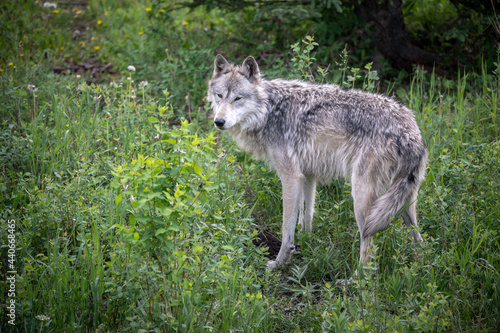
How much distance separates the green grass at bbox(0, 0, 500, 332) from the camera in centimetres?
321

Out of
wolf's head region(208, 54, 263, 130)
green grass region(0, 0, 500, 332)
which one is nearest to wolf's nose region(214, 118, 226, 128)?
wolf's head region(208, 54, 263, 130)

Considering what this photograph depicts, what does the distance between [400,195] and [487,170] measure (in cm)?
132

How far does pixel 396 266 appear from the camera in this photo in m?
4.04

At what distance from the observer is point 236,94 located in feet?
15.6

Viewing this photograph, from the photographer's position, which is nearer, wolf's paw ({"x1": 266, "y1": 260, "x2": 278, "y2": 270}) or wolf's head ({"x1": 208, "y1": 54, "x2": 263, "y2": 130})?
wolf's paw ({"x1": 266, "y1": 260, "x2": 278, "y2": 270})

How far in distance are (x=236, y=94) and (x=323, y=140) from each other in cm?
111

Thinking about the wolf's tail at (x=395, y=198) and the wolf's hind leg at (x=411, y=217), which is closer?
the wolf's tail at (x=395, y=198)

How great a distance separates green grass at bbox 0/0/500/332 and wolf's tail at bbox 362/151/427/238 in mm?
255

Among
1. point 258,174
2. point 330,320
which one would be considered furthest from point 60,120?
point 330,320

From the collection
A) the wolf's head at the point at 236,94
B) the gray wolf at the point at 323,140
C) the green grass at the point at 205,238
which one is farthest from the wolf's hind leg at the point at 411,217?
the wolf's head at the point at 236,94

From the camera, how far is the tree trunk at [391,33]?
7141 mm

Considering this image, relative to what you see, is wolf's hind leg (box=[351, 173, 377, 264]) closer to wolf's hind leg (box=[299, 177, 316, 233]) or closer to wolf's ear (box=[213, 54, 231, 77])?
wolf's hind leg (box=[299, 177, 316, 233])

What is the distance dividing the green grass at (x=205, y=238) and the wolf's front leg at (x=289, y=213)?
15 cm

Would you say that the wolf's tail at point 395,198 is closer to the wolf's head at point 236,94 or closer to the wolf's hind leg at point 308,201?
the wolf's hind leg at point 308,201
